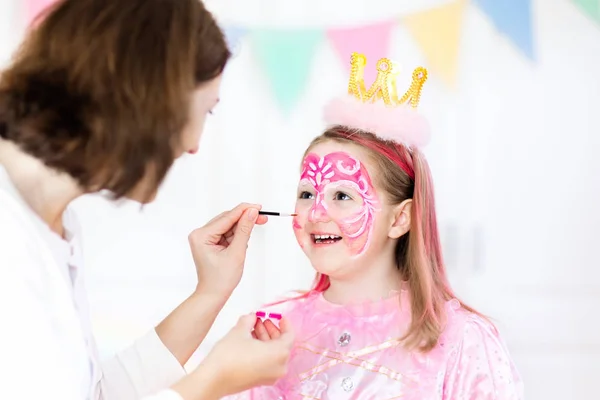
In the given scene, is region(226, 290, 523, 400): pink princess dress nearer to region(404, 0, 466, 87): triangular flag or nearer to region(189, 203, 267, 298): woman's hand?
region(189, 203, 267, 298): woman's hand

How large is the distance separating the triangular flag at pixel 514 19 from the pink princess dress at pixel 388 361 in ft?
3.72

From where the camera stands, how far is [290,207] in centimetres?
232

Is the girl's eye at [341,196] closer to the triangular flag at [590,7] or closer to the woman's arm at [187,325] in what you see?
the woman's arm at [187,325]

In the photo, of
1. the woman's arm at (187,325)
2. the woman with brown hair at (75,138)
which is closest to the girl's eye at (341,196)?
the woman's arm at (187,325)

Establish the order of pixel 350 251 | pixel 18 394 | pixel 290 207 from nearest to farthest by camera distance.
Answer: pixel 18 394
pixel 350 251
pixel 290 207

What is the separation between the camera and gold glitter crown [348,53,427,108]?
1.62 m

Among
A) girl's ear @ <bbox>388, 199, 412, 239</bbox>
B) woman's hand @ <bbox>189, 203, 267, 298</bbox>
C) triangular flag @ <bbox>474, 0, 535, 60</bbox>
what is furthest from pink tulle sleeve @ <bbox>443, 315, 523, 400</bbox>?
triangular flag @ <bbox>474, 0, 535, 60</bbox>

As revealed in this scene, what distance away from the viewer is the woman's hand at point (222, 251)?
1453 millimetres

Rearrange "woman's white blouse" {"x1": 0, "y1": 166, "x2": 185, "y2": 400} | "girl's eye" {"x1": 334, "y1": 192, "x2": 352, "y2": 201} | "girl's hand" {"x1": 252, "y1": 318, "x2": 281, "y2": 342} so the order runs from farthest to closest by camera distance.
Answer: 1. "girl's eye" {"x1": 334, "y1": 192, "x2": 352, "y2": 201}
2. "girl's hand" {"x1": 252, "y1": 318, "x2": 281, "y2": 342}
3. "woman's white blouse" {"x1": 0, "y1": 166, "x2": 185, "y2": 400}

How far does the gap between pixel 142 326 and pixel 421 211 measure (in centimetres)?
108

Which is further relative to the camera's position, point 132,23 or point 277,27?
point 277,27

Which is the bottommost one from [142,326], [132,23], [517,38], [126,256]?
[142,326]

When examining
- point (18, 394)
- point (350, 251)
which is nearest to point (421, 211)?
point (350, 251)

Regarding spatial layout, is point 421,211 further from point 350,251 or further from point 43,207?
point 43,207
